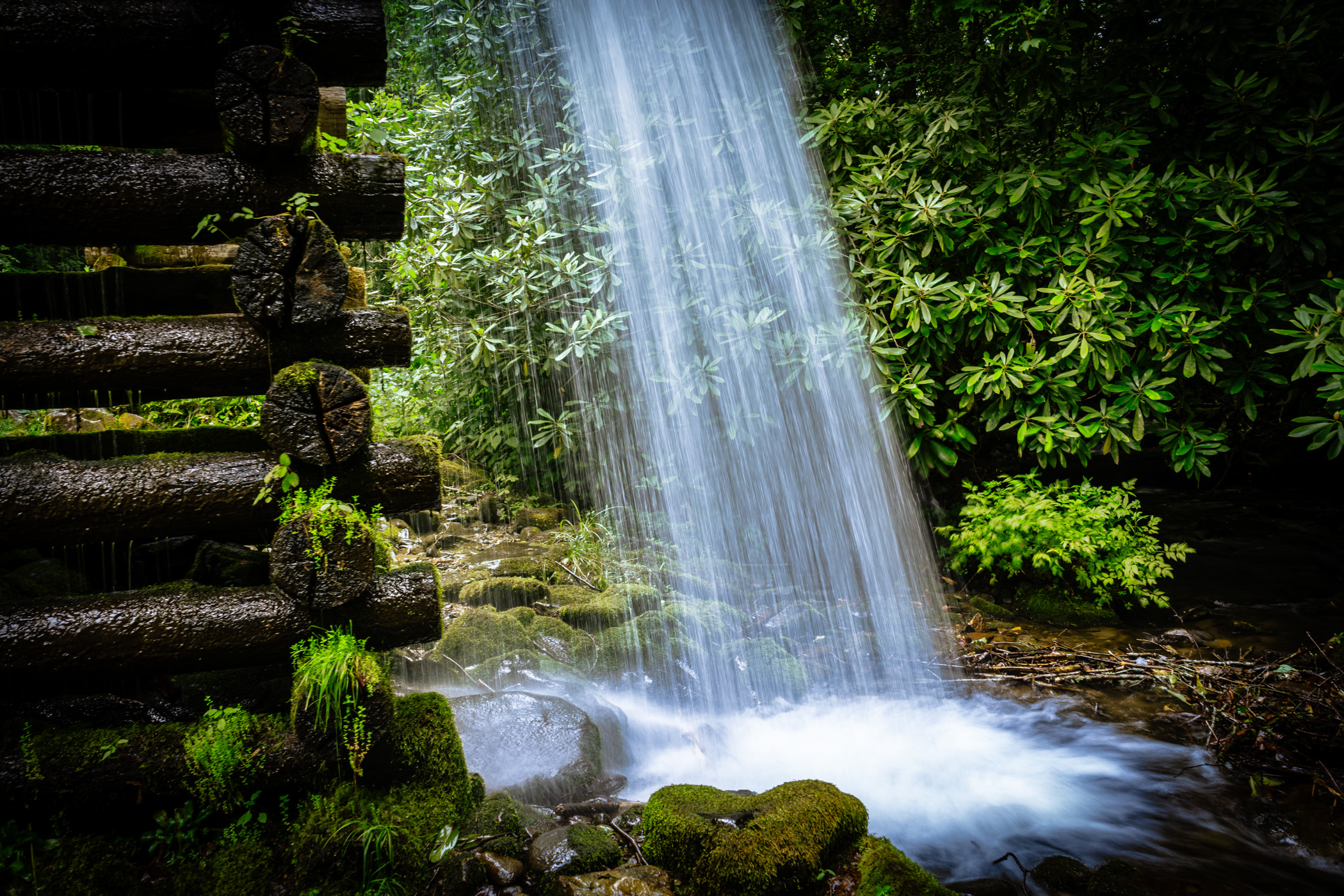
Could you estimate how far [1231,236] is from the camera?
5.42m

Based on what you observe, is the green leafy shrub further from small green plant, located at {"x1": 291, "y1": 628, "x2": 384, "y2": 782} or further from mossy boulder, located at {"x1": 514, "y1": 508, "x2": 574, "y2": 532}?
mossy boulder, located at {"x1": 514, "y1": 508, "x2": 574, "y2": 532}

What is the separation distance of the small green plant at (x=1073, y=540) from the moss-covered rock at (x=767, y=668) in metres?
2.38

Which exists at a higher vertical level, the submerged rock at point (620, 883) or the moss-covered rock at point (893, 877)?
the submerged rock at point (620, 883)

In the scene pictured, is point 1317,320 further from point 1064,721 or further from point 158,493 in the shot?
point 158,493

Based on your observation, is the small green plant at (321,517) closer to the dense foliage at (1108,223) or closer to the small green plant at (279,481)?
the small green plant at (279,481)

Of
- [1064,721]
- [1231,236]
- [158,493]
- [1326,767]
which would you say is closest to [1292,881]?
[1326,767]

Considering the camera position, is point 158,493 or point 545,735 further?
point 545,735

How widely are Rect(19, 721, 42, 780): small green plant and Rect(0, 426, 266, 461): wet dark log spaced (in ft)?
4.56

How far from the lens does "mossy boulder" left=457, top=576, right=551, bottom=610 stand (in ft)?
22.8

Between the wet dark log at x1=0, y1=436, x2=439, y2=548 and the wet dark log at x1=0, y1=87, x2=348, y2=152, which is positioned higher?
the wet dark log at x1=0, y1=87, x2=348, y2=152

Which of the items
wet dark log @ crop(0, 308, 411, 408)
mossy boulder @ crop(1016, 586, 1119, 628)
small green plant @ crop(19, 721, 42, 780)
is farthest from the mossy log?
mossy boulder @ crop(1016, 586, 1119, 628)

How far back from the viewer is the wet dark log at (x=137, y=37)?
2.91 m

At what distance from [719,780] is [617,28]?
8293 millimetres

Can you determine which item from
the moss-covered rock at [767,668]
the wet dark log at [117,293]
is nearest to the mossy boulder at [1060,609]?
the moss-covered rock at [767,668]
